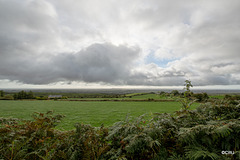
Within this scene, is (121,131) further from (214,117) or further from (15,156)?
(214,117)

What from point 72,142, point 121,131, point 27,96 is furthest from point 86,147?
point 27,96

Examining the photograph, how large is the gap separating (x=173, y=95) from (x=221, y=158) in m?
1.82

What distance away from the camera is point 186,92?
10.0 feet

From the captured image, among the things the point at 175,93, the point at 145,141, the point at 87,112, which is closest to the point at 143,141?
the point at 145,141

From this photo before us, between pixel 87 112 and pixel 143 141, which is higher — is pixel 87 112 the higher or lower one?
the lower one

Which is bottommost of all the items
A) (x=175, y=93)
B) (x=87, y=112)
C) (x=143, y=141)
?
(x=87, y=112)

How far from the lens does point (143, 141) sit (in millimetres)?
1625

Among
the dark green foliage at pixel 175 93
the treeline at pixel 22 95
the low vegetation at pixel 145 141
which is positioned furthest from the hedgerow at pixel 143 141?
the treeline at pixel 22 95

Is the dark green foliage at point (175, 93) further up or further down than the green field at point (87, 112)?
further up

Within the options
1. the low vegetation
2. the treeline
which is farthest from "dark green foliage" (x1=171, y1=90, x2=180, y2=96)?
the treeline

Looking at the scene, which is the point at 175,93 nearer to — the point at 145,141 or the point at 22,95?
the point at 145,141

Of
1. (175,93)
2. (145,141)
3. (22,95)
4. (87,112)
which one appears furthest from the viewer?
(22,95)

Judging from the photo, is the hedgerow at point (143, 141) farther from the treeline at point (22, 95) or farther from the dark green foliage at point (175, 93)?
the treeline at point (22, 95)

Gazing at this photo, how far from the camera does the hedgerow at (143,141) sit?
1.41 meters
